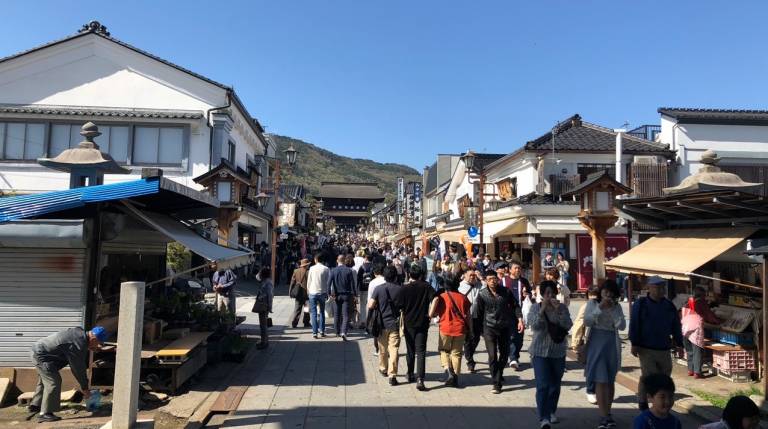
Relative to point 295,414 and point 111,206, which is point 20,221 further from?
point 295,414

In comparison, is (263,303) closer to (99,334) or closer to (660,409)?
(99,334)

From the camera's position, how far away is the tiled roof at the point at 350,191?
6800 centimetres

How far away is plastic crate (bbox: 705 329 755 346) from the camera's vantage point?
287 inches

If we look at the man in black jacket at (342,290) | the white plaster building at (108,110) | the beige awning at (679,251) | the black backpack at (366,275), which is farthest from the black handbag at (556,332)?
the white plaster building at (108,110)

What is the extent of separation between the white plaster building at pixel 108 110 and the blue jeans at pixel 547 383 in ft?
47.2

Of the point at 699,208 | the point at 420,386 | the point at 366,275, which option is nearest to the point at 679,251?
the point at 699,208

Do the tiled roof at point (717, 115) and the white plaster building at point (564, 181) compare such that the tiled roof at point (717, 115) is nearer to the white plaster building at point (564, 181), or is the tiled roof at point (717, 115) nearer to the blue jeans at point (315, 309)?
the white plaster building at point (564, 181)

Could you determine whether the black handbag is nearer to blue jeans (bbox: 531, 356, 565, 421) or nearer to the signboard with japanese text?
blue jeans (bbox: 531, 356, 565, 421)

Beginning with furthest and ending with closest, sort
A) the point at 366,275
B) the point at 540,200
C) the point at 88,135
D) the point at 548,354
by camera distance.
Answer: the point at 540,200 → the point at 366,275 → the point at 88,135 → the point at 548,354

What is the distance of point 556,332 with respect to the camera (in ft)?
17.6

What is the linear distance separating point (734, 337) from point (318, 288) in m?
7.27

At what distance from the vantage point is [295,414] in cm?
584

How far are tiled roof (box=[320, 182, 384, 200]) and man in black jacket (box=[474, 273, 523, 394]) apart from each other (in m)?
60.2

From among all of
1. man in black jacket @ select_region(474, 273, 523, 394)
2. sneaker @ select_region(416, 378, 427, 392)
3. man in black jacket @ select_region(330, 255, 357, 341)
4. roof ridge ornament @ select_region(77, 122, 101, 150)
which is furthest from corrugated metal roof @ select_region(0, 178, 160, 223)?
man in black jacket @ select_region(330, 255, 357, 341)
